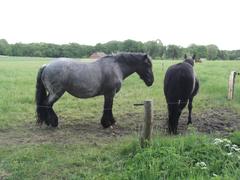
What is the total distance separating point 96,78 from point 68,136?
1503mm

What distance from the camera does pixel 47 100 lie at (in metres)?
7.68

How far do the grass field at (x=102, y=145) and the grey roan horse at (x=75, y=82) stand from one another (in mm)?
439

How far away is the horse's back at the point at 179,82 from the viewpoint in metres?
6.95

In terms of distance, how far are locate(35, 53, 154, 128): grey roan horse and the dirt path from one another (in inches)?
13.7

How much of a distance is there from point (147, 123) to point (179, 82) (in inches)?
74.0

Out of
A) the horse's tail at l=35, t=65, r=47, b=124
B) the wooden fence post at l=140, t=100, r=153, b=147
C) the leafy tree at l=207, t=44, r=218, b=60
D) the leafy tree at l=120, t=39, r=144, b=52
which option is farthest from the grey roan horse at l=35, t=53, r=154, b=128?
the leafy tree at l=207, t=44, r=218, b=60

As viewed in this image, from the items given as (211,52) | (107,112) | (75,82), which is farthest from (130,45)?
(75,82)

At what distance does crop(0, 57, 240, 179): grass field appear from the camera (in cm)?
475

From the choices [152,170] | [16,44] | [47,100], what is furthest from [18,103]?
[16,44]

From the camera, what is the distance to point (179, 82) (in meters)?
6.94

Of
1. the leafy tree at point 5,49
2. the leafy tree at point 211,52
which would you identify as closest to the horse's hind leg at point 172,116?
the leafy tree at point 5,49

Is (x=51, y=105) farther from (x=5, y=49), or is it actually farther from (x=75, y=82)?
(x=5, y=49)

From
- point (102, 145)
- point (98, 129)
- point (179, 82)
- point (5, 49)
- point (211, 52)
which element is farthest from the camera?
point (211, 52)

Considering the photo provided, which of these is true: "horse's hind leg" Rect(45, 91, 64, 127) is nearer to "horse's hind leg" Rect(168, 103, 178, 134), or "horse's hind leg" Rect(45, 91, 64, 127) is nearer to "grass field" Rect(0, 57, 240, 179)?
"grass field" Rect(0, 57, 240, 179)
